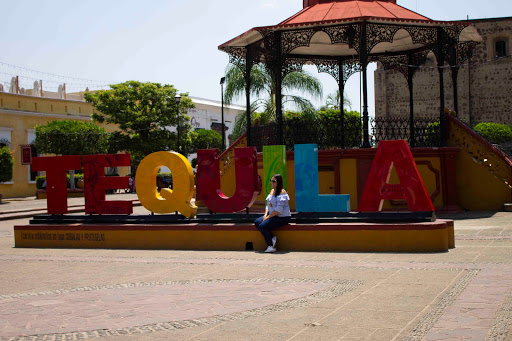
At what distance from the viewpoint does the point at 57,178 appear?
14422 millimetres

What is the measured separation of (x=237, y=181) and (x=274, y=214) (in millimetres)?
1454

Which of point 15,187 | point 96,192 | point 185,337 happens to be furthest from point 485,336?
point 15,187

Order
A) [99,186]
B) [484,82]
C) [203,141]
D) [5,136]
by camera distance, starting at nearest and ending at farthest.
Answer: [99,186] → [5,136] → [484,82] → [203,141]

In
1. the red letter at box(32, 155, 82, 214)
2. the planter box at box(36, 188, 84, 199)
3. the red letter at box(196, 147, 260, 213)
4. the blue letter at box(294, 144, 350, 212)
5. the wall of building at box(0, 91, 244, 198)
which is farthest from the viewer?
the wall of building at box(0, 91, 244, 198)

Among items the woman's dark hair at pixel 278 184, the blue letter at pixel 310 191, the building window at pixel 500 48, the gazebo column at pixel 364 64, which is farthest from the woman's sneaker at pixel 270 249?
the building window at pixel 500 48

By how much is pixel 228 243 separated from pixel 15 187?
36376mm

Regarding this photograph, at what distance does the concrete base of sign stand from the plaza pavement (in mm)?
410

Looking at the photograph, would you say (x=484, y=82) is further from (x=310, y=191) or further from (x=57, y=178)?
(x=57, y=178)

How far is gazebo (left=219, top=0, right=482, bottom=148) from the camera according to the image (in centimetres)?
1895

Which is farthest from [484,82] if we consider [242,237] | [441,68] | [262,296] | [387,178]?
[262,296]

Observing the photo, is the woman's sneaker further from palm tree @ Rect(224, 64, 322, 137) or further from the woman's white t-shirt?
palm tree @ Rect(224, 64, 322, 137)

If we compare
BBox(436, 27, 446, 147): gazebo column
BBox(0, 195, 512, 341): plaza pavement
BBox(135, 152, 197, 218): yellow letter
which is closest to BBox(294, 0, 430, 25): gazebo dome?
BBox(436, 27, 446, 147): gazebo column

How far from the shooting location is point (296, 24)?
62.2 feet

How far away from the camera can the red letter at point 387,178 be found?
39.6 ft
